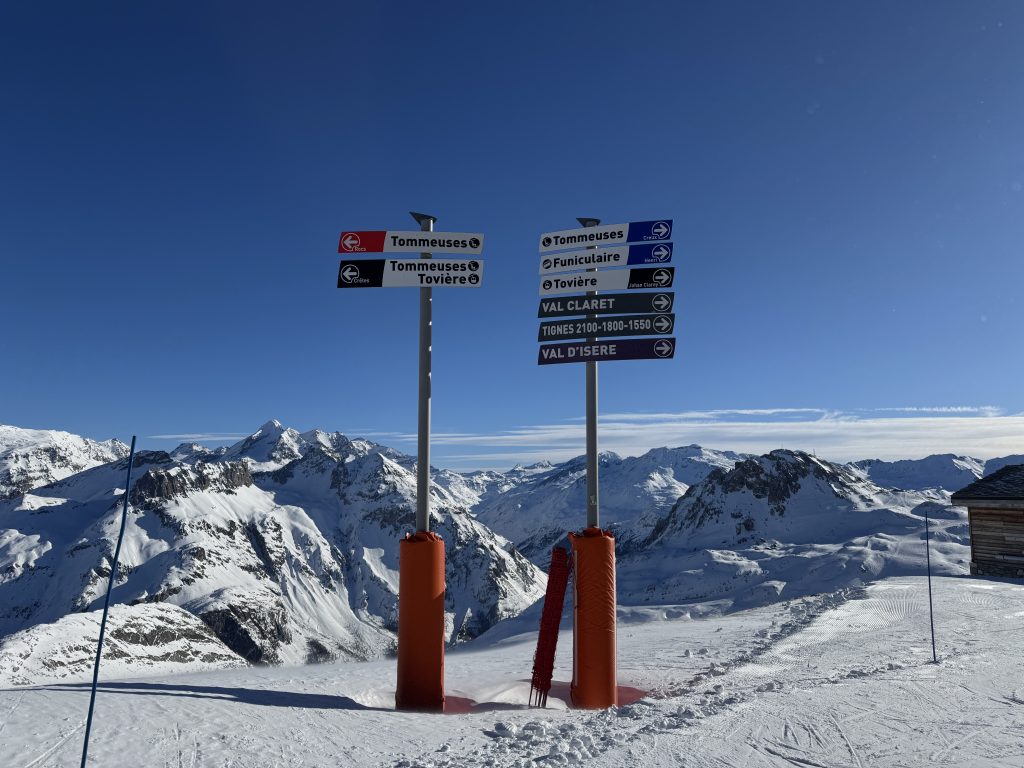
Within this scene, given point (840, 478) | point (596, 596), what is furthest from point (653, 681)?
point (840, 478)

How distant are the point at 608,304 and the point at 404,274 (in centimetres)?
355

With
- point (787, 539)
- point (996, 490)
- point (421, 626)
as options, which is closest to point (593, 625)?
point (421, 626)

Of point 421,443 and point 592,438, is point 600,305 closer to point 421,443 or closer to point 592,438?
point 592,438

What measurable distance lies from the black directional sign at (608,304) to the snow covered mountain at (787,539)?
78.2 feet

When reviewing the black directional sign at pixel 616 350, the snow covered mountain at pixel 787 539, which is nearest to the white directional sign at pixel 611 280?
the black directional sign at pixel 616 350

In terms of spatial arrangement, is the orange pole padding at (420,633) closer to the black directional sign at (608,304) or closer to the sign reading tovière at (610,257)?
the black directional sign at (608,304)

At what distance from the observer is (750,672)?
11.1 meters

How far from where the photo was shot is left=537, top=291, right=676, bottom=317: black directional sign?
432 inches

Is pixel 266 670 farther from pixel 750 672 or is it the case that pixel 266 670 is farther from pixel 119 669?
pixel 119 669

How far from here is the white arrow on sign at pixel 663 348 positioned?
10.9m

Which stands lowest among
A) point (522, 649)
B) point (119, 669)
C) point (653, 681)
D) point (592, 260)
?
point (119, 669)

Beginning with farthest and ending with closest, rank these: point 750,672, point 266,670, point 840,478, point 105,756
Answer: point 840,478 < point 266,670 < point 750,672 < point 105,756

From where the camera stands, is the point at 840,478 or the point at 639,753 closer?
the point at 639,753

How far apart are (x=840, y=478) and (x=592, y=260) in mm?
77952
